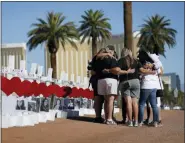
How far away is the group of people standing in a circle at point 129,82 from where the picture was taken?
8617 mm

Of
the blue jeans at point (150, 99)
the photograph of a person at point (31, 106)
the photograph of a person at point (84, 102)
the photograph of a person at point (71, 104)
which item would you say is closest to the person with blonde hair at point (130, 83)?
the blue jeans at point (150, 99)

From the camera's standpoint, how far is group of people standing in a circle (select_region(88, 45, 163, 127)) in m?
8.62

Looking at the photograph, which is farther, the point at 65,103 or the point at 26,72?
the point at 65,103

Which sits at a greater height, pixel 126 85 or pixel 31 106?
pixel 126 85

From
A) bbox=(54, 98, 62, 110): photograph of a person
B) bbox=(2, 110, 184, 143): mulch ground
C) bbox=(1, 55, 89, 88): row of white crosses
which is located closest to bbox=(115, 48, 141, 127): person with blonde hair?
bbox=(2, 110, 184, 143): mulch ground

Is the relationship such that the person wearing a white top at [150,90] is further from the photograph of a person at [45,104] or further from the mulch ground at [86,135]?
the photograph of a person at [45,104]

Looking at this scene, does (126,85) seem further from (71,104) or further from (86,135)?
(71,104)

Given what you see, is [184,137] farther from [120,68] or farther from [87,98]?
[87,98]

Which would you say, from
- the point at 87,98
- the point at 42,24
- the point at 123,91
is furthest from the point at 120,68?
the point at 42,24

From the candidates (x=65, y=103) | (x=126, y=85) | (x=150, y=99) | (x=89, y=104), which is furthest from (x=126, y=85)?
(x=89, y=104)

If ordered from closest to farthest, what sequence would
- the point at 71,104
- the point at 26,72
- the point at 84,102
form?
1. the point at 26,72
2. the point at 71,104
3. the point at 84,102

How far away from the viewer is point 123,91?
877cm

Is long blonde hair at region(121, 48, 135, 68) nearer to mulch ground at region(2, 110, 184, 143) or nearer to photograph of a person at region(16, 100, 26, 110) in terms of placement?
mulch ground at region(2, 110, 184, 143)

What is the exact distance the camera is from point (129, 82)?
862 centimetres
